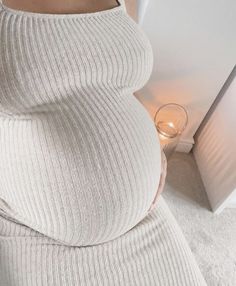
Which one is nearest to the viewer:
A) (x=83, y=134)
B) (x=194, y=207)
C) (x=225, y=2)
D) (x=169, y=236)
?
(x=83, y=134)

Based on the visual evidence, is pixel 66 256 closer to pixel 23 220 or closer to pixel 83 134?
pixel 23 220

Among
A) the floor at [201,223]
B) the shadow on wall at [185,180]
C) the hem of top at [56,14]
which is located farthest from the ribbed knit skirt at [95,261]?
the shadow on wall at [185,180]

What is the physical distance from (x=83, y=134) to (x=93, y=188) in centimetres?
10

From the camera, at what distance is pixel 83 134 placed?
62 centimetres

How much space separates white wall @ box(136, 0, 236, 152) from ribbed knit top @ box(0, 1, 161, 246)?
44 cm

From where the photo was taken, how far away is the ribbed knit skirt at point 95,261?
0.65 meters

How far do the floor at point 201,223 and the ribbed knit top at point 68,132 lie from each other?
0.73 metres

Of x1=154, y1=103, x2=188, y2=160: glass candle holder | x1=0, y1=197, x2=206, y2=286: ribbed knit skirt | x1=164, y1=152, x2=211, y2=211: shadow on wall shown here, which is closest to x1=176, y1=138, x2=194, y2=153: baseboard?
x1=164, y1=152, x2=211, y2=211: shadow on wall

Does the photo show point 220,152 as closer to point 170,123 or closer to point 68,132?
point 170,123

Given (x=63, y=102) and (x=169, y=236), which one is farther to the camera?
(x=169, y=236)

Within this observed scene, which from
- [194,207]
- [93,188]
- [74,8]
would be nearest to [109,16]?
[74,8]

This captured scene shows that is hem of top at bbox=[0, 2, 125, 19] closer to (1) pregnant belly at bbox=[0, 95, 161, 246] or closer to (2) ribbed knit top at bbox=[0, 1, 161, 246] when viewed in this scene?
(2) ribbed knit top at bbox=[0, 1, 161, 246]

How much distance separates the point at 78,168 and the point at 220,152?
34.2 inches

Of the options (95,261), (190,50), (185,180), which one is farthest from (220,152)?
(95,261)
